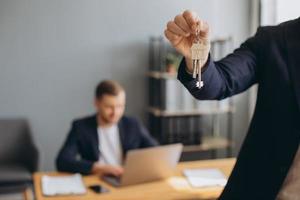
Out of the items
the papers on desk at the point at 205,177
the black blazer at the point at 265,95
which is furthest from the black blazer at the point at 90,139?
the black blazer at the point at 265,95

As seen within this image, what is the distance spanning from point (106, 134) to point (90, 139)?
122 mm

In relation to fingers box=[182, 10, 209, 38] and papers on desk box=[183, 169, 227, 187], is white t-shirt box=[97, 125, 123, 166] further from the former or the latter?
fingers box=[182, 10, 209, 38]

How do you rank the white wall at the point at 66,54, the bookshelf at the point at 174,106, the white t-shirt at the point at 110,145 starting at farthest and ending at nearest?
1. the bookshelf at the point at 174,106
2. the white wall at the point at 66,54
3. the white t-shirt at the point at 110,145

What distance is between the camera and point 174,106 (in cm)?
432

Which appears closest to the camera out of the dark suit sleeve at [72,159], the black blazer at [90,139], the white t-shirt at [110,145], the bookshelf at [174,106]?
the dark suit sleeve at [72,159]

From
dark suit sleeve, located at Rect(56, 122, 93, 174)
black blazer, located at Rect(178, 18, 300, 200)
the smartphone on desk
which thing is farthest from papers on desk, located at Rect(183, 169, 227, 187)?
black blazer, located at Rect(178, 18, 300, 200)

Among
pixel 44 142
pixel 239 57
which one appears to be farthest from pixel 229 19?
pixel 239 57

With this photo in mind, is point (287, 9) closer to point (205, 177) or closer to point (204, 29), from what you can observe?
point (205, 177)

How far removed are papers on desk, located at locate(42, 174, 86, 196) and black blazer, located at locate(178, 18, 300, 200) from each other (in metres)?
1.25

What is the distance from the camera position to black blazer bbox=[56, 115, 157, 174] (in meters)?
2.90

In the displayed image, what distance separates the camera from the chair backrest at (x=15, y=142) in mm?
4047

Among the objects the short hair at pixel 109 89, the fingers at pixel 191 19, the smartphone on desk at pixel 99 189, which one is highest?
the fingers at pixel 191 19

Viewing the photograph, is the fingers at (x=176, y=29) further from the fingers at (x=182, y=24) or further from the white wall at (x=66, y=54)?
the white wall at (x=66, y=54)

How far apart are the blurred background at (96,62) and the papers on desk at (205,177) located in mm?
1690
